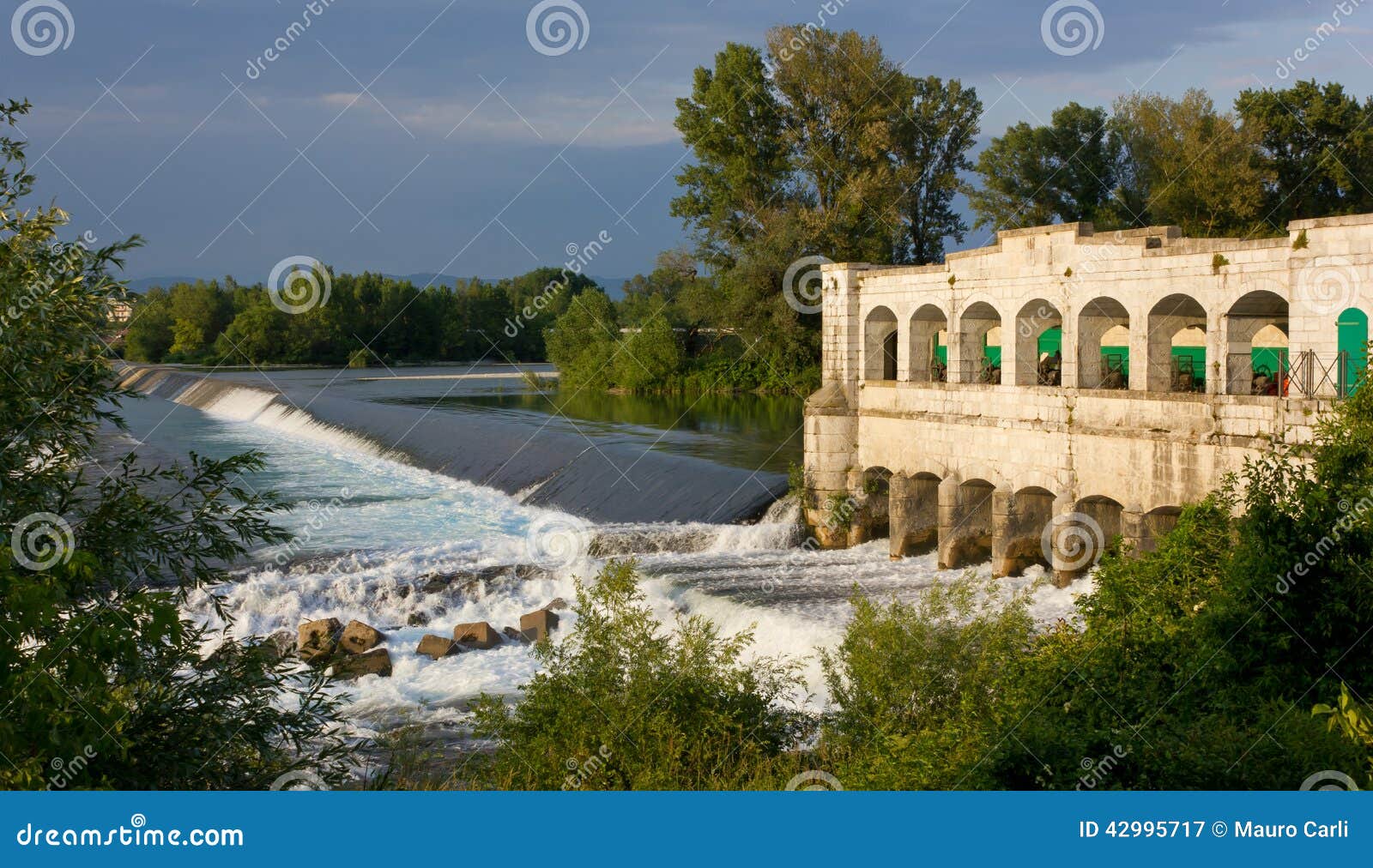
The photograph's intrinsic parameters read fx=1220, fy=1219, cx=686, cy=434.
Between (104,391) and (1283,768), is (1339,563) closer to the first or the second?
(1283,768)

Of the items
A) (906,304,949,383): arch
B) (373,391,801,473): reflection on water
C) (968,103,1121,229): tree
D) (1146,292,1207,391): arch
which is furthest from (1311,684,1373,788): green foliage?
(968,103,1121,229): tree

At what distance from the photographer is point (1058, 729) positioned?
9.45m

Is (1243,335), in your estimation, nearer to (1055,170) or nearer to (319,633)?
(319,633)

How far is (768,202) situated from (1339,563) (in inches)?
1735

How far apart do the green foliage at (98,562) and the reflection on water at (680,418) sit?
23221 mm

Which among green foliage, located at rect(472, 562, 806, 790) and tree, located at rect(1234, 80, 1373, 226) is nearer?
green foliage, located at rect(472, 562, 806, 790)

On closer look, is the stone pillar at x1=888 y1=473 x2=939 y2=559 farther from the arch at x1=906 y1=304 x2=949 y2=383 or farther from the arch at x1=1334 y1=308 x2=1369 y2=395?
the arch at x1=1334 y1=308 x2=1369 y2=395

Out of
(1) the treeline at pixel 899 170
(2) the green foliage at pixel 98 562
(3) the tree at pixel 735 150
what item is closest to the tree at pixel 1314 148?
(1) the treeline at pixel 899 170

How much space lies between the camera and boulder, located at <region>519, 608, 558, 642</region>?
19078mm

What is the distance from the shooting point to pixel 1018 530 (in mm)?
21250

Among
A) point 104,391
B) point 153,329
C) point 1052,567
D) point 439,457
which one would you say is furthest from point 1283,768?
point 153,329

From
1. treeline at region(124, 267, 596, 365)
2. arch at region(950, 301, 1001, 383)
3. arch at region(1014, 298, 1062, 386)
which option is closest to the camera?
arch at region(1014, 298, 1062, 386)

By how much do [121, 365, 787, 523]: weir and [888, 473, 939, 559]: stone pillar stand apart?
10.9 feet

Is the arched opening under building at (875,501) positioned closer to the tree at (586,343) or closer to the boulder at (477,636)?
the boulder at (477,636)
